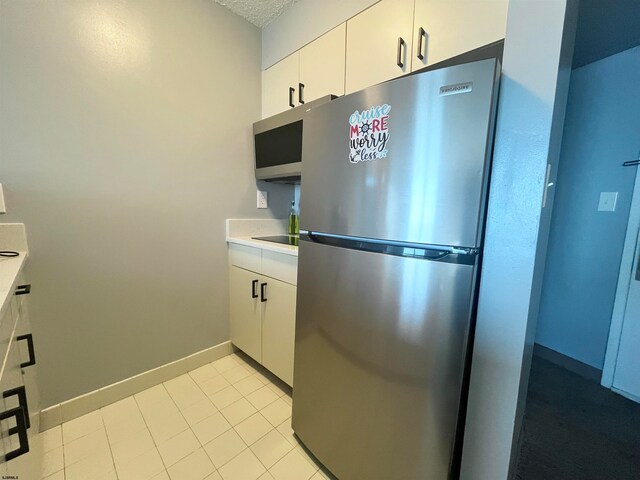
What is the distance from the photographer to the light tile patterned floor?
3.40 feet

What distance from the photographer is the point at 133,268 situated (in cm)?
140

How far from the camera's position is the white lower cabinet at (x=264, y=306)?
4.47 feet

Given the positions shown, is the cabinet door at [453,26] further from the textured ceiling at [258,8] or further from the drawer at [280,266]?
the drawer at [280,266]

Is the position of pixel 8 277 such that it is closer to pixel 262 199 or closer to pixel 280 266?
pixel 280 266

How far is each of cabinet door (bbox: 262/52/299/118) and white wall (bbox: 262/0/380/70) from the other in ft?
0.15

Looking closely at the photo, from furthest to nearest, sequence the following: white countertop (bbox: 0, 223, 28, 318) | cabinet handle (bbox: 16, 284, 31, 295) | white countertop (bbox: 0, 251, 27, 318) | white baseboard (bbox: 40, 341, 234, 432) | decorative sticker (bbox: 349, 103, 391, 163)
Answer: white baseboard (bbox: 40, 341, 234, 432) < cabinet handle (bbox: 16, 284, 31, 295) < decorative sticker (bbox: 349, 103, 391, 163) < white countertop (bbox: 0, 223, 28, 318) < white countertop (bbox: 0, 251, 27, 318)

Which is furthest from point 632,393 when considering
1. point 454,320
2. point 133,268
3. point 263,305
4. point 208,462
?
point 133,268

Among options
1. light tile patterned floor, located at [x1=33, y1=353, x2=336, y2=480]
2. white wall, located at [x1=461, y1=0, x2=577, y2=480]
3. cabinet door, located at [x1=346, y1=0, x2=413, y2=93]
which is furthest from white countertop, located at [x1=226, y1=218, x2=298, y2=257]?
white wall, located at [x1=461, y1=0, x2=577, y2=480]

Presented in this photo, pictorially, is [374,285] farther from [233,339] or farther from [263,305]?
[233,339]

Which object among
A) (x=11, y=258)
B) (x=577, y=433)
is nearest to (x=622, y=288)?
(x=577, y=433)

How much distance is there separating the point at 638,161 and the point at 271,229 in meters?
2.33

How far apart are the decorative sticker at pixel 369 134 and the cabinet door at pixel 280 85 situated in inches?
34.9

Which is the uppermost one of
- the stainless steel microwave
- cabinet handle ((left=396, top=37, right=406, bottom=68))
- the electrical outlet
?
cabinet handle ((left=396, top=37, right=406, bottom=68))

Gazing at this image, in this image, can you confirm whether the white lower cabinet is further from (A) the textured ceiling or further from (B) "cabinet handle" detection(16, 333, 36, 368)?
(A) the textured ceiling
